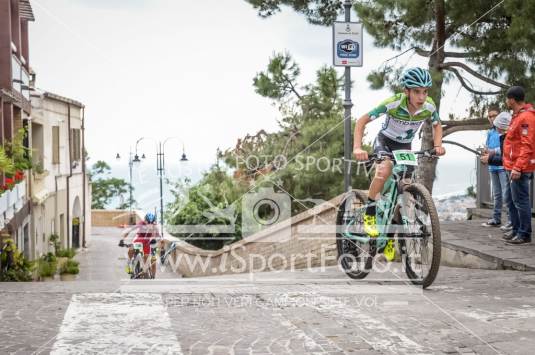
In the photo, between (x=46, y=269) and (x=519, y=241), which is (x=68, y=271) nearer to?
(x=46, y=269)

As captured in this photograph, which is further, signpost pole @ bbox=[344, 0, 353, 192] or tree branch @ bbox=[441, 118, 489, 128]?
tree branch @ bbox=[441, 118, 489, 128]

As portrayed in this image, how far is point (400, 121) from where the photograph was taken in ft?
21.2

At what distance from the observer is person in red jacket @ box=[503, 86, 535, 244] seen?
841 centimetres

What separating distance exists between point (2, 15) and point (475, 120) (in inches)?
491

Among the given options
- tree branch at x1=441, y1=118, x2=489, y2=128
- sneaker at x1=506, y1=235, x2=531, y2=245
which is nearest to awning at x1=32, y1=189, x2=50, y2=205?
tree branch at x1=441, y1=118, x2=489, y2=128

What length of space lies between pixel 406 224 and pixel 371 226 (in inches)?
18.8

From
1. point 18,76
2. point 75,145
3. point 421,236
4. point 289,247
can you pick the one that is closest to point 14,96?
point 18,76

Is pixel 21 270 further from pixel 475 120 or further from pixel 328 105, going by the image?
pixel 328 105

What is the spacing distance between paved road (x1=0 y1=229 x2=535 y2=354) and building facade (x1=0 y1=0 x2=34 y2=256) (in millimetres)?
10386

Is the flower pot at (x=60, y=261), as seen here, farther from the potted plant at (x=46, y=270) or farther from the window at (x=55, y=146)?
the window at (x=55, y=146)

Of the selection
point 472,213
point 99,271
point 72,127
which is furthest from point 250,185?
point 72,127

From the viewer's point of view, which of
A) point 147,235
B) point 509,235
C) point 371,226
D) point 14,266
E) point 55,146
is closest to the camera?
point 371,226

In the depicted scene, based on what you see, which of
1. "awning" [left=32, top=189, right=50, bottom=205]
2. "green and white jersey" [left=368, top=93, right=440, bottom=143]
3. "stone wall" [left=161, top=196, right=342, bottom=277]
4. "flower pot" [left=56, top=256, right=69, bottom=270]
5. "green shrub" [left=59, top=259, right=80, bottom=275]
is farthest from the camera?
"flower pot" [left=56, top=256, right=69, bottom=270]

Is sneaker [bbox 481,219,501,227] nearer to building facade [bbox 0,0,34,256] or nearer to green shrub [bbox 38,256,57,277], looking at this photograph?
building facade [bbox 0,0,34,256]
